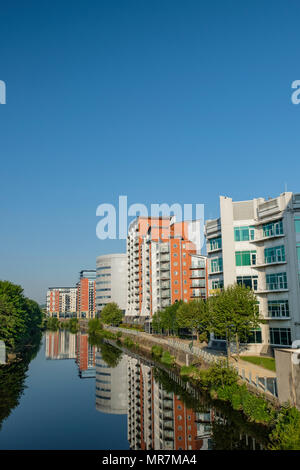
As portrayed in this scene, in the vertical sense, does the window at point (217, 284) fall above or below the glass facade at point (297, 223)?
below

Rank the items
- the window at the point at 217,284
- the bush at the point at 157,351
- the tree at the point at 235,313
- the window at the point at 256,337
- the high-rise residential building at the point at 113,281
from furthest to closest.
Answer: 1. the high-rise residential building at the point at 113,281
2. the bush at the point at 157,351
3. the window at the point at 217,284
4. the window at the point at 256,337
5. the tree at the point at 235,313

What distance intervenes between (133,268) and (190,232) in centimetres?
2768

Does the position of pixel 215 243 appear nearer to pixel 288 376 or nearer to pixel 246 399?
pixel 246 399

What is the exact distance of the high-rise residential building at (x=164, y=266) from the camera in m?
88.6

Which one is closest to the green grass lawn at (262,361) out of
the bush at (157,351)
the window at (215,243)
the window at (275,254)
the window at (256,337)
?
the window at (256,337)

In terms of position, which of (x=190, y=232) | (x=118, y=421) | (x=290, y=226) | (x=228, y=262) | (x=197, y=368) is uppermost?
(x=190, y=232)

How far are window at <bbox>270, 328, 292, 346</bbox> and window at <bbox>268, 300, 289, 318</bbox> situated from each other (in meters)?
1.62

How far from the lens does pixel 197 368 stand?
138ft

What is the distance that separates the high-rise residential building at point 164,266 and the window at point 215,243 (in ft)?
105

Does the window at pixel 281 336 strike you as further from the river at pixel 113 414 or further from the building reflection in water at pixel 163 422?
the building reflection in water at pixel 163 422

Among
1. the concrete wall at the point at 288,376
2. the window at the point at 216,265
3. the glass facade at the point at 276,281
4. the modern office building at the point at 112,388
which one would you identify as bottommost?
the modern office building at the point at 112,388

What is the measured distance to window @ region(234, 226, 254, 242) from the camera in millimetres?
49128
